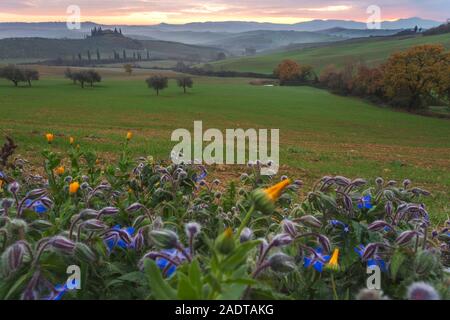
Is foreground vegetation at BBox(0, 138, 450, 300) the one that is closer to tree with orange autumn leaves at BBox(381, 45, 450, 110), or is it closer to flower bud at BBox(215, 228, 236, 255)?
flower bud at BBox(215, 228, 236, 255)

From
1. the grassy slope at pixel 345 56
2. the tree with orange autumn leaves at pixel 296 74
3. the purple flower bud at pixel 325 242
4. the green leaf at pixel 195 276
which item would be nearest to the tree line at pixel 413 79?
the tree with orange autumn leaves at pixel 296 74

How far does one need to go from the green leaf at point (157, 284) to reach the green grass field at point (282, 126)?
718 cm

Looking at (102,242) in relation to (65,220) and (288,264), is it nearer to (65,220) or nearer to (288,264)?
(65,220)

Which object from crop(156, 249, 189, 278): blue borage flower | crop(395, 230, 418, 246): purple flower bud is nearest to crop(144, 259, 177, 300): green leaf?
crop(156, 249, 189, 278): blue borage flower

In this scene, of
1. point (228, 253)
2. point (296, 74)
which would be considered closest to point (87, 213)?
point (228, 253)

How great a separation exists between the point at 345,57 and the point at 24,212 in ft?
349

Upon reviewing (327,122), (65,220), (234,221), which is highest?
(65,220)

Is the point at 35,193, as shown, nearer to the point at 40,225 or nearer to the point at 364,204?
the point at 40,225

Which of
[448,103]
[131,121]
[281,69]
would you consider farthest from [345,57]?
[131,121]

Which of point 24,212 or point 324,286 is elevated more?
point 24,212

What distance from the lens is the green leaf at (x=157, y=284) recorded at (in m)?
1.20

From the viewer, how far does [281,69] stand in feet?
273

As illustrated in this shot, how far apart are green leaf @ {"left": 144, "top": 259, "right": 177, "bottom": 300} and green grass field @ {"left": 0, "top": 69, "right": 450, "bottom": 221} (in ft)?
23.6

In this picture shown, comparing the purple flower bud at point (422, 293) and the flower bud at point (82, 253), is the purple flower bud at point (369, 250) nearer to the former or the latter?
the purple flower bud at point (422, 293)
